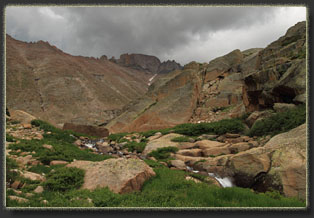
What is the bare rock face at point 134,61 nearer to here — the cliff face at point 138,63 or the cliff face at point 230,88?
the cliff face at point 138,63

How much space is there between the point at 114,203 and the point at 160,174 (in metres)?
3.01

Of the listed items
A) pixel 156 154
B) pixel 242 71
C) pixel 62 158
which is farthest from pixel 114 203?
pixel 242 71

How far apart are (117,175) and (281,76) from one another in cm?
1399

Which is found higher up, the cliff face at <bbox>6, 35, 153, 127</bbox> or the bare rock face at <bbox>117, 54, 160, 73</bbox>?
the bare rock face at <bbox>117, 54, 160, 73</bbox>

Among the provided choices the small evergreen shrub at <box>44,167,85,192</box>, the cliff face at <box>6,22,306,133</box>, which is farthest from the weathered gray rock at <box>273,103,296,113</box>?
the small evergreen shrub at <box>44,167,85,192</box>

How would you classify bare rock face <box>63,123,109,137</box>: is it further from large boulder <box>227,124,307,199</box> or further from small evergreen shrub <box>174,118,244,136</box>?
large boulder <box>227,124,307,199</box>

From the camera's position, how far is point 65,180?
6.20 meters

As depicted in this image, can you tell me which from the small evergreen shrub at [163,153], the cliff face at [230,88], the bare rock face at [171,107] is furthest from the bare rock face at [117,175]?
the bare rock face at [171,107]

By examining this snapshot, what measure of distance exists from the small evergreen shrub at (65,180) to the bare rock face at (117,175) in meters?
0.21

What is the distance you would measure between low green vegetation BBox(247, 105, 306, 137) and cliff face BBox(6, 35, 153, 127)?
55.7 meters

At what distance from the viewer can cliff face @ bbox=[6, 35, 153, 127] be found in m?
65.1

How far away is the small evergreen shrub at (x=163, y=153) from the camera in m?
12.6

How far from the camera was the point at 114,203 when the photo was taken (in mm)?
4629

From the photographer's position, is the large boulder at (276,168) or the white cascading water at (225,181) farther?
the white cascading water at (225,181)
